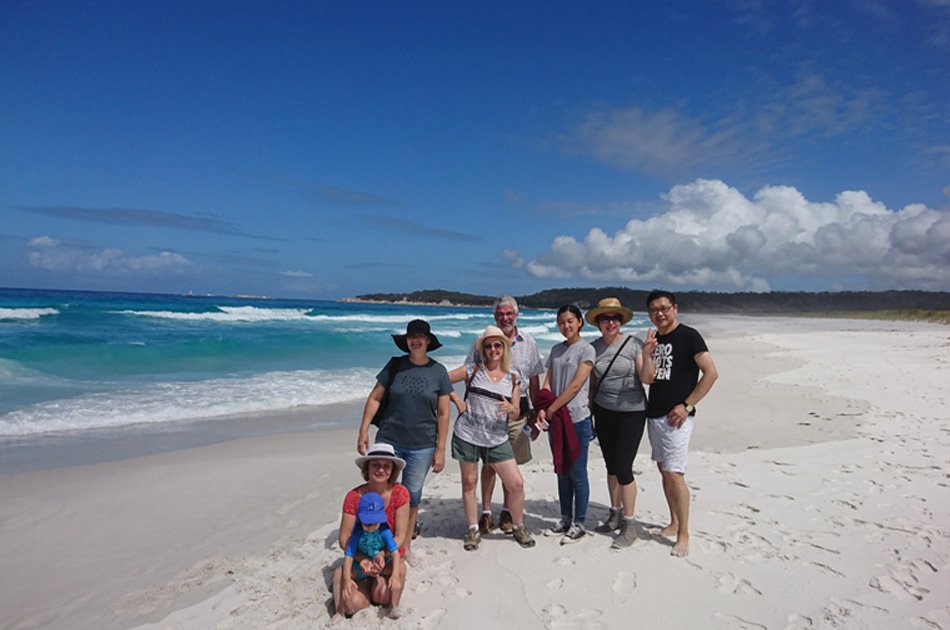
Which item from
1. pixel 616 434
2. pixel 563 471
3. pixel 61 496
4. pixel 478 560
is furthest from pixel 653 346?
pixel 61 496

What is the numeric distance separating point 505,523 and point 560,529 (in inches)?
17.1

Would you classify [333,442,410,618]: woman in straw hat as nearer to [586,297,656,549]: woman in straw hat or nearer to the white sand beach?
the white sand beach

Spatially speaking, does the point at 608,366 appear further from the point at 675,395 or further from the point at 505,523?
the point at 505,523

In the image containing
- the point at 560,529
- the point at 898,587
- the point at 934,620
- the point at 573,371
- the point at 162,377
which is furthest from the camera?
the point at 162,377

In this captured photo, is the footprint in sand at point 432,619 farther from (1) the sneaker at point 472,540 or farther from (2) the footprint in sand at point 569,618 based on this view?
(1) the sneaker at point 472,540

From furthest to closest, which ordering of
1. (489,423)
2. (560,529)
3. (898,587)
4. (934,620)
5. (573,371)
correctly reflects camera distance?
→ 1. (560,529)
2. (573,371)
3. (489,423)
4. (898,587)
5. (934,620)

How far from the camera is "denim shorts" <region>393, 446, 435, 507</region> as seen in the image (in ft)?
12.4

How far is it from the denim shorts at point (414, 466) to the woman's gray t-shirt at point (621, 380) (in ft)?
4.36

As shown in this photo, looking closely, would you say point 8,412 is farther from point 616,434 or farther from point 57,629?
point 616,434

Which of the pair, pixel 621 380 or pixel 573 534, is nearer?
pixel 621 380

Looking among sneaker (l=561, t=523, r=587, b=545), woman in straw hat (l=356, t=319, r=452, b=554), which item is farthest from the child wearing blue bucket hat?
sneaker (l=561, t=523, r=587, b=545)

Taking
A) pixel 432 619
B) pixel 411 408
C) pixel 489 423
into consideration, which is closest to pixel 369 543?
pixel 432 619

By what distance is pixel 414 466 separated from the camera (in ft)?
12.4

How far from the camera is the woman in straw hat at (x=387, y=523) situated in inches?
124
